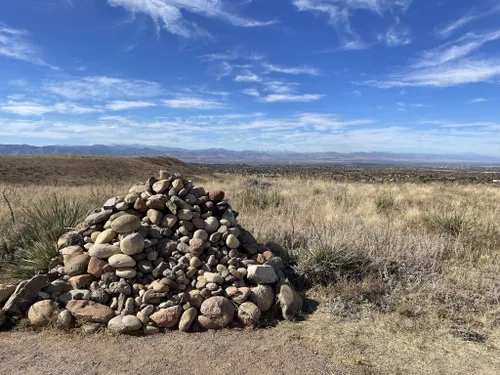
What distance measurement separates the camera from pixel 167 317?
4.07 m

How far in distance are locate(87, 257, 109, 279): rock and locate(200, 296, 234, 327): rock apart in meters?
1.32

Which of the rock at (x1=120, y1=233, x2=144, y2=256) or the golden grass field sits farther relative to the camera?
the rock at (x1=120, y1=233, x2=144, y2=256)

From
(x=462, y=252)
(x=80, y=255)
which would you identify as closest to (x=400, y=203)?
(x=462, y=252)

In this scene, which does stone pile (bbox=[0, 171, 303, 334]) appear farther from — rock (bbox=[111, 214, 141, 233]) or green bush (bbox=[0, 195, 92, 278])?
green bush (bbox=[0, 195, 92, 278])

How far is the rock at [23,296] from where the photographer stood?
13.5ft

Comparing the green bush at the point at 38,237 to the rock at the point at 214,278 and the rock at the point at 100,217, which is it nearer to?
the rock at the point at 100,217

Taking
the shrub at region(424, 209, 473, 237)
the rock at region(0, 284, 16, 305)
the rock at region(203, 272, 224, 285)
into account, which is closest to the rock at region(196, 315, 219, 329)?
the rock at region(203, 272, 224, 285)

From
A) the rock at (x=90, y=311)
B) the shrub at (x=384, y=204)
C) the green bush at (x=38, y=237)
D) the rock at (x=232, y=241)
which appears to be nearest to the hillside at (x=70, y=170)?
the shrub at (x=384, y=204)

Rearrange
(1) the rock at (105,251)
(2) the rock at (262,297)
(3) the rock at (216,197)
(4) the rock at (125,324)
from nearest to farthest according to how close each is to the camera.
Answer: (4) the rock at (125,324) < (2) the rock at (262,297) < (1) the rock at (105,251) < (3) the rock at (216,197)

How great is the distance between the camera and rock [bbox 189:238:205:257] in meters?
4.76

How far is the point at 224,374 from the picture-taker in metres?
3.23

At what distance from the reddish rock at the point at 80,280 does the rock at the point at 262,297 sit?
1.94 meters

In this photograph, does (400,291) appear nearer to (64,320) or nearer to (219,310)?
(219,310)

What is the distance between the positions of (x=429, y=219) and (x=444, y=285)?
3.46m
